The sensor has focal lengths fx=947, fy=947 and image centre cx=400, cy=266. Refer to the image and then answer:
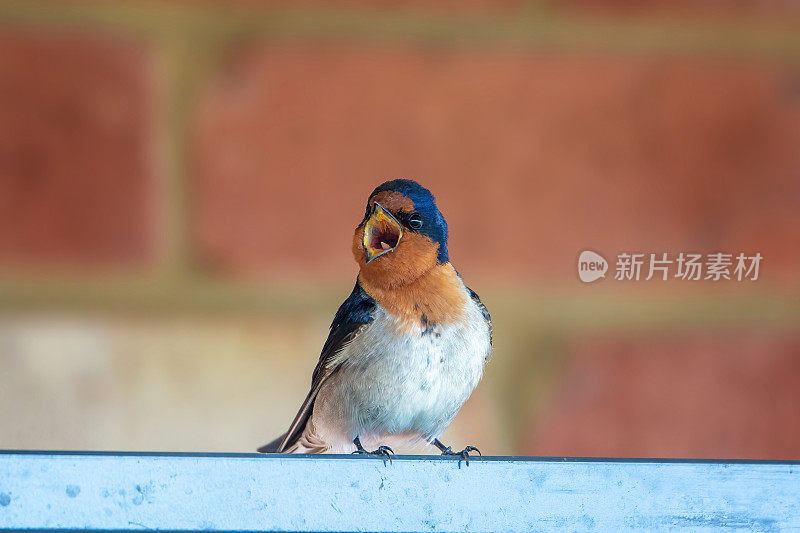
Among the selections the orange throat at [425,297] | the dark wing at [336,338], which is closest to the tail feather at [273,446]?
the dark wing at [336,338]

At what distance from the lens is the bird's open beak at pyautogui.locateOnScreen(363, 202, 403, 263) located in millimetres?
376

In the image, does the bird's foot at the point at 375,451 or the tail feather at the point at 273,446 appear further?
the tail feather at the point at 273,446

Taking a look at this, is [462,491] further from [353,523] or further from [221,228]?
[221,228]

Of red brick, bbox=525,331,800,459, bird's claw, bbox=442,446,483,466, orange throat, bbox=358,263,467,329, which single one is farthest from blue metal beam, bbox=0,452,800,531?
red brick, bbox=525,331,800,459

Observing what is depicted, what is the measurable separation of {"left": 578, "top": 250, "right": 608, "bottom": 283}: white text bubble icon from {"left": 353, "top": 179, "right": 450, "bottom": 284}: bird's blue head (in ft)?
0.41

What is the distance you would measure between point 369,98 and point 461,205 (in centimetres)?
8

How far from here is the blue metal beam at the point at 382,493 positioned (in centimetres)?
34

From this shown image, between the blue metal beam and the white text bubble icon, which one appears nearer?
the blue metal beam

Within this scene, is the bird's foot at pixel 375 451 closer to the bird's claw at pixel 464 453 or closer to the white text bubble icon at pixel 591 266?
the bird's claw at pixel 464 453

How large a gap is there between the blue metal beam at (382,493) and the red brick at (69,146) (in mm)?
241

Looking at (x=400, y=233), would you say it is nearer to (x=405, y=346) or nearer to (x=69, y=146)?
(x=405, y=346)

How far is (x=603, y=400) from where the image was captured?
23.3 inches

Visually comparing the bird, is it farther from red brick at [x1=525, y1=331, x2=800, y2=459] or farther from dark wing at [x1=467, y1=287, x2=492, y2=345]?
red brick at [x1=525, y1=331, x2=800, y2=459]

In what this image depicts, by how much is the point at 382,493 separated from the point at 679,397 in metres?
0.32
